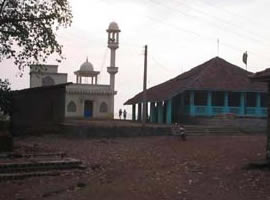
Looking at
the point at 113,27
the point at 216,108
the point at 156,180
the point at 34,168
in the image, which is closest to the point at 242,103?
the point at 216,108

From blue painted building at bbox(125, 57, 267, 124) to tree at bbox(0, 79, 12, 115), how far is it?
13.4 m

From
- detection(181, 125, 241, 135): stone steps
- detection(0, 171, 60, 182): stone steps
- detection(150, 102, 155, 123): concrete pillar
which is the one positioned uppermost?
detection(150, 102, 155, 123): concrete pillar

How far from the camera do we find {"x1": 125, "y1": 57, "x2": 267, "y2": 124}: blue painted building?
36.3m

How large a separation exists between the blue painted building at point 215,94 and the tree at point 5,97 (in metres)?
13.4

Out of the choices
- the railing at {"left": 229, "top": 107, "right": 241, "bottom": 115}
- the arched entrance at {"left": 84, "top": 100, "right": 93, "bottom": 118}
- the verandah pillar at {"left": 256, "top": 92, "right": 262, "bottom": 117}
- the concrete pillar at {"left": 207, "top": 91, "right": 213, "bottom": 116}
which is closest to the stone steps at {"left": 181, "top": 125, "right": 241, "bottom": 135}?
the concrete pillar at {"left": 207, "top": 91, "right": 213, "bottom": 116}

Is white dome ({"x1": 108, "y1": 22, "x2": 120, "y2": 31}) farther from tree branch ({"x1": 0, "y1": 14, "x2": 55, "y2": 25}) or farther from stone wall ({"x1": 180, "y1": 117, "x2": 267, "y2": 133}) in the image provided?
tree branch ({"x1": 0, "y1": 14, "x2": 55, "y2": 25})

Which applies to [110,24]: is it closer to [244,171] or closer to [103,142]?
[103,142]

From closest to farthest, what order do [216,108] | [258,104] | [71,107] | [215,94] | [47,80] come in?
[216,108] → [258,104] → [215,94] → [71,107] → [47,80]

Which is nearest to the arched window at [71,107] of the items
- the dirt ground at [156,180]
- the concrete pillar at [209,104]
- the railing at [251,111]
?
the concrete pillar at [209,104]

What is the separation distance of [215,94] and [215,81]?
1710 mm

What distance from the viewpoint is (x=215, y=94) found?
38.2 metres

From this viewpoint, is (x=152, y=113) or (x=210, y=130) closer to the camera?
(x=210, y=130)

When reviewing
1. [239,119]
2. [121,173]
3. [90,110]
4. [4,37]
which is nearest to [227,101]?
[239,119]

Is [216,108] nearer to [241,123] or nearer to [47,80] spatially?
[241,123]
